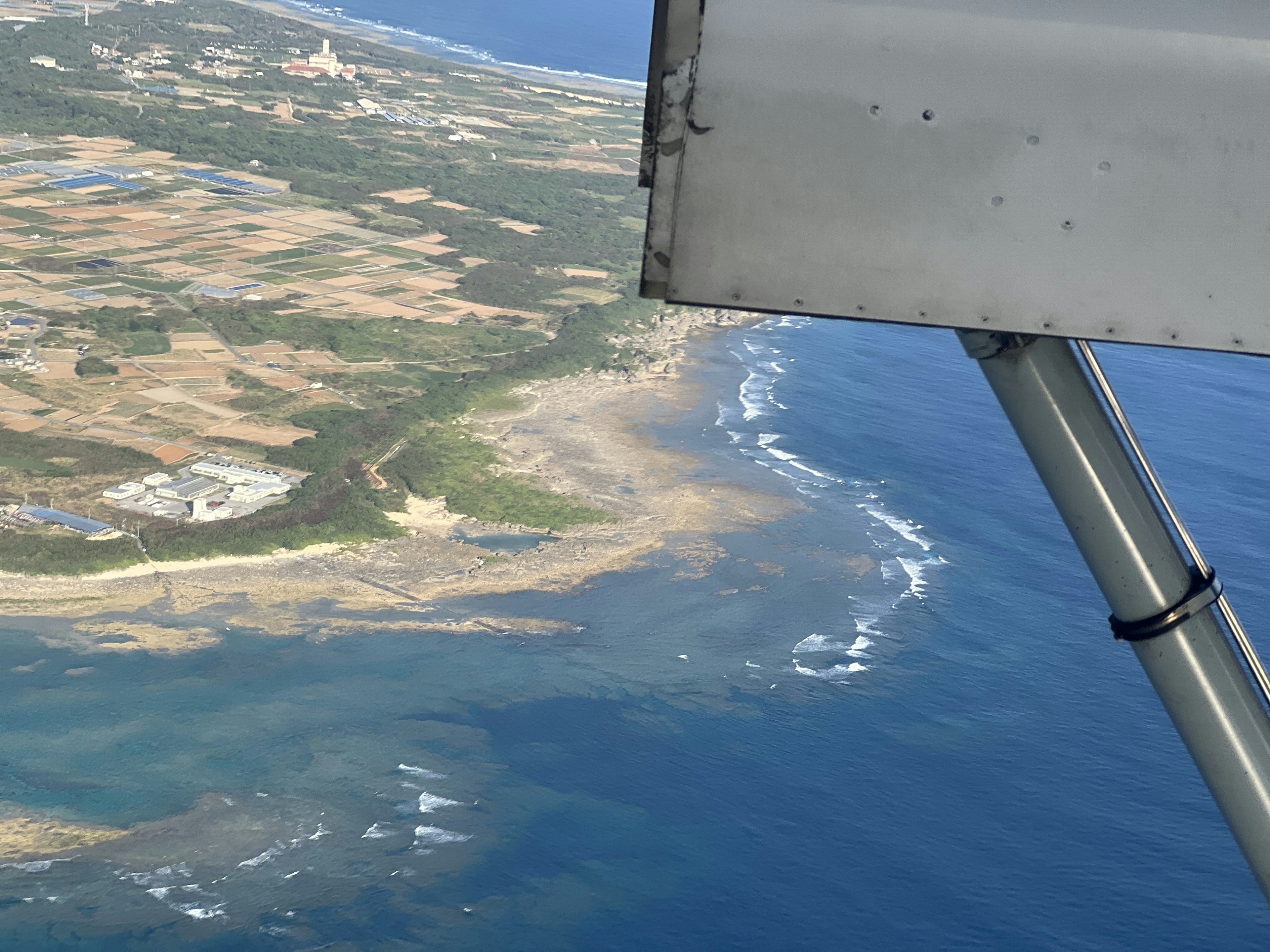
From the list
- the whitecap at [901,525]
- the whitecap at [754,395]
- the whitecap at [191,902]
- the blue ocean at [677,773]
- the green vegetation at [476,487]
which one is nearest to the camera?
the whitecap at [191,902]

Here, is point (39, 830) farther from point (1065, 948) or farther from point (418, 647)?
point (1065, 948)

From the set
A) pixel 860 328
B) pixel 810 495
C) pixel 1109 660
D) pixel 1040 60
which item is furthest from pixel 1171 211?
pixel 860 328

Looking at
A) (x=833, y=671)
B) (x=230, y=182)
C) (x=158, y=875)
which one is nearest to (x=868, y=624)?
(x=833, y=671)

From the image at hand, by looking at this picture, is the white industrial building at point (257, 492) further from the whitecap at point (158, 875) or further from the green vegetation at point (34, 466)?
the whitecap at point (158, 875)

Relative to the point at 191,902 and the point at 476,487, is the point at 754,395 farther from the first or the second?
the point at 191,902

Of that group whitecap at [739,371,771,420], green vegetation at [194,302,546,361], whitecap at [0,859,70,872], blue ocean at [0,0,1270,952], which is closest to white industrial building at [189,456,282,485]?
blue ocean at [0,0,1270,952]

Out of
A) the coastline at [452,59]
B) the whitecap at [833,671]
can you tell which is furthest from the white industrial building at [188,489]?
the coastline at [452,59]
